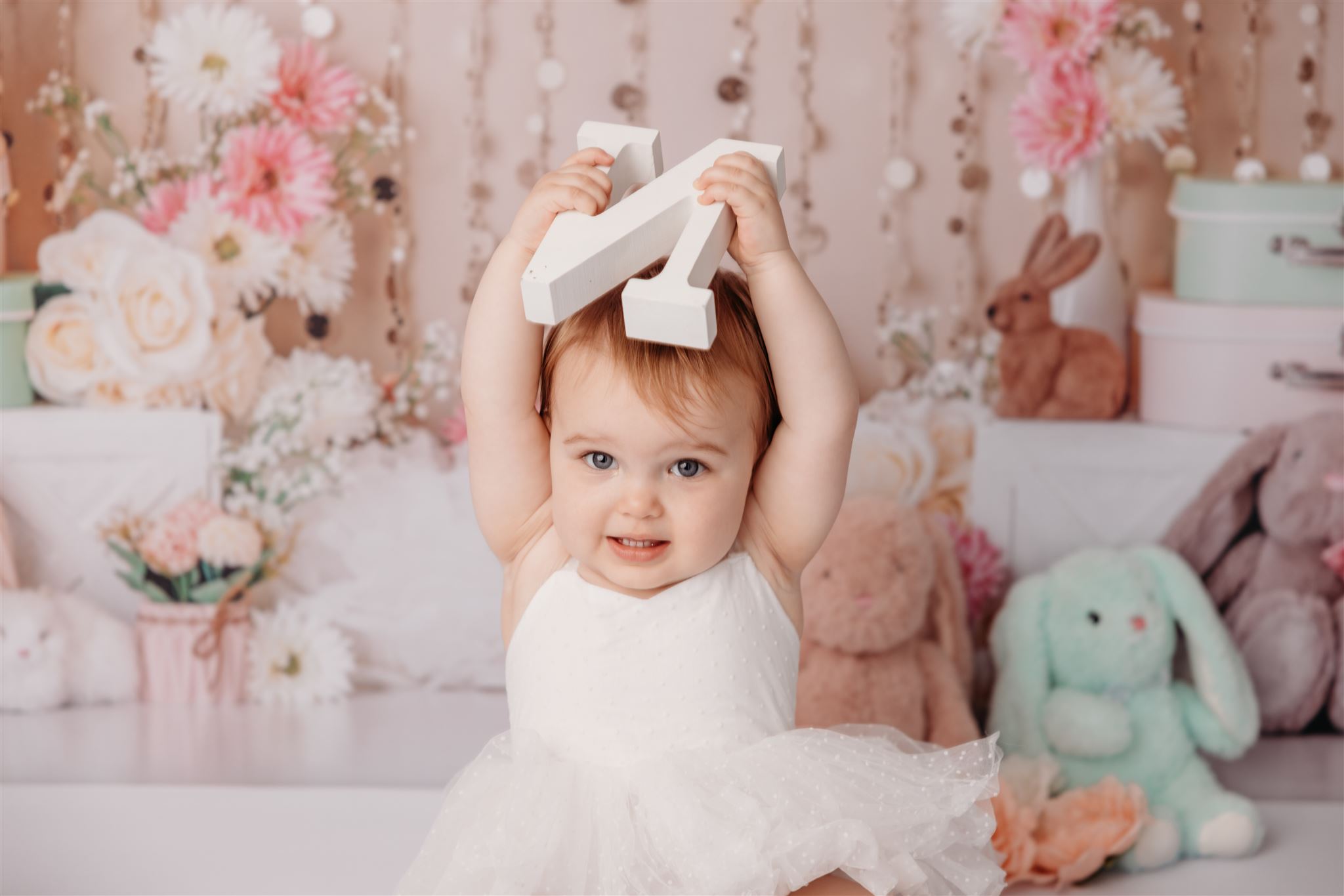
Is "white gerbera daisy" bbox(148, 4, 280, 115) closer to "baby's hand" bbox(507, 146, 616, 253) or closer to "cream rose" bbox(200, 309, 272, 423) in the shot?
"cream rose" bbox(200, 309, 272, 423)

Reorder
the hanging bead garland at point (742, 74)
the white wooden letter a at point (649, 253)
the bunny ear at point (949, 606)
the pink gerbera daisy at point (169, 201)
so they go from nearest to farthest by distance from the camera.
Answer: the white wooden letter a at point (649, 253)
the bunny ear at point (949, 606)
the pink gerbera daisy at point (169, 201)
the hanging bead garland at point (742, 74)

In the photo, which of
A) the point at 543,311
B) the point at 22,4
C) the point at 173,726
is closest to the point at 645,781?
the point at 543,311

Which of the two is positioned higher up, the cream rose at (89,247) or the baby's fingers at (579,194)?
the baby's fingers at (579,194)

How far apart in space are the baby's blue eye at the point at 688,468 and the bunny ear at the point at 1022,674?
34.0 inches

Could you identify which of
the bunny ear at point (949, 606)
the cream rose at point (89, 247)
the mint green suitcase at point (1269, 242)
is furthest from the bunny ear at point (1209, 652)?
the cream rose at point (89, 247)

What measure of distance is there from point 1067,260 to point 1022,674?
570mm

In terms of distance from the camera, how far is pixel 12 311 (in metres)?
2.03

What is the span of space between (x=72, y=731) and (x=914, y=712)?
3.68ft

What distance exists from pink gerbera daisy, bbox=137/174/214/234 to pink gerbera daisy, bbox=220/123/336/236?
0.10ft

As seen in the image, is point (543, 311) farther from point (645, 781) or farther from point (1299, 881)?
point (1299, 881)

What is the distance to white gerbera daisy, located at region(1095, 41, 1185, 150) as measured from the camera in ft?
6.85

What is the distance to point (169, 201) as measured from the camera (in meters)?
2.12

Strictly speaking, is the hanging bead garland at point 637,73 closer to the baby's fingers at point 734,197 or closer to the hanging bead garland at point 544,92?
the hanging bead garland at point 544,92

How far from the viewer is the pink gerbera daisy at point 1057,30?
6.70 ft
